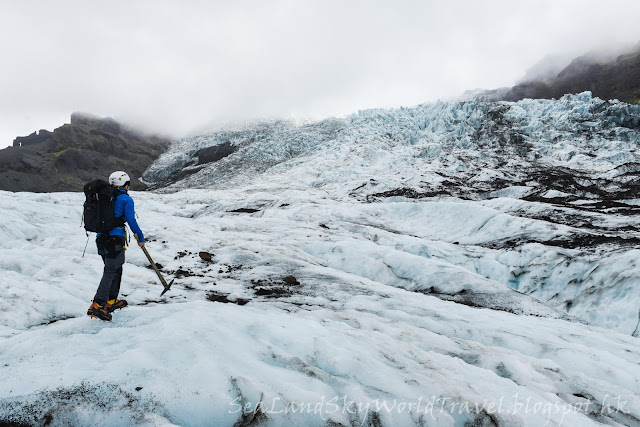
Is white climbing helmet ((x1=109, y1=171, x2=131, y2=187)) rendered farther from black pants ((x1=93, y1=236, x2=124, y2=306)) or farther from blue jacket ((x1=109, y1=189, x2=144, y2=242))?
black pants ((x1=93, y1=236, x2=124, y2=306))

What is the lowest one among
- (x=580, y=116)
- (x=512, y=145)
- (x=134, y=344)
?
(x=134, y=344)

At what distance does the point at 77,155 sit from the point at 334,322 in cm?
11074

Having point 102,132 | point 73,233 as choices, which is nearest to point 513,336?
point 73,233

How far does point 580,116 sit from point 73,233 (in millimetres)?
70367

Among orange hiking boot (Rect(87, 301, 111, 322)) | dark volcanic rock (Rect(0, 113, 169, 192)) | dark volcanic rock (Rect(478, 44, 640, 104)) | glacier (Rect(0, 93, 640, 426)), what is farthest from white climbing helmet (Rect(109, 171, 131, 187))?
dark volcanic rock (Rect(478, 44, 640, 104))

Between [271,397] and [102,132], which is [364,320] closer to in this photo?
[271,397]

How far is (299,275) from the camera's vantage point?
37.9ft

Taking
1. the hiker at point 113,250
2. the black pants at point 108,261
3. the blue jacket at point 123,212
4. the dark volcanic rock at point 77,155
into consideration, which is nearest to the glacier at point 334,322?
the hiker at point 113,250

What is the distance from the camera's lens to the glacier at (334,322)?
420cm

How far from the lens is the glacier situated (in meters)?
4.20

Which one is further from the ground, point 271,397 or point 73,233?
point 73,233

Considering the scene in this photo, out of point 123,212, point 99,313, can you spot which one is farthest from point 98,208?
point 99,313

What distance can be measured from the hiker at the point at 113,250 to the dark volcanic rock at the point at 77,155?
86201 millimetres

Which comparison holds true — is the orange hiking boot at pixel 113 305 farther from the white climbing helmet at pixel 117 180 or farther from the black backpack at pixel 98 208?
the white climbing helmet at pixel 117 180
